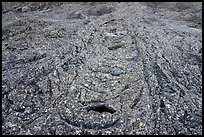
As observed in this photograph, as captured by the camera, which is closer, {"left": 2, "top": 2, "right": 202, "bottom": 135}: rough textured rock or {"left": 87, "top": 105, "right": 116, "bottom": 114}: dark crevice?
A: {"left": 2, "top": 2, "right": 202, "bottom": 135}: rough textured rock

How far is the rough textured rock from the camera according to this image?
486cm

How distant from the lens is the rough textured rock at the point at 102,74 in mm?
4863

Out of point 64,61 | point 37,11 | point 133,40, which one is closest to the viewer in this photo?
point 64,61

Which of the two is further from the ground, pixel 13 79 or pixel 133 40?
pixel 133 40

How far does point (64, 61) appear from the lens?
6.83m

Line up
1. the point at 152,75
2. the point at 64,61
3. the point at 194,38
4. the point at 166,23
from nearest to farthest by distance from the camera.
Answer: the point at 152,75 → the point at 64,61 → the point at 194,38 → the point at 166,23

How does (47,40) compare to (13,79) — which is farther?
(47,40)

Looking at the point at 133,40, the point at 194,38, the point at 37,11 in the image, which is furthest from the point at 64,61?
the point at 37,11

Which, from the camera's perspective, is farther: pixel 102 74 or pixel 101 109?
pixel 102 74

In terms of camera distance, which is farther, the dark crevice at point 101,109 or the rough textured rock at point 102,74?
the dark crevice at point 101,109

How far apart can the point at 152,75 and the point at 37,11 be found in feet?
23.5

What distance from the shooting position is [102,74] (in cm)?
617

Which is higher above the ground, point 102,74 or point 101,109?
point 102,74

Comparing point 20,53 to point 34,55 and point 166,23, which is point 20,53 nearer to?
point 34,55
